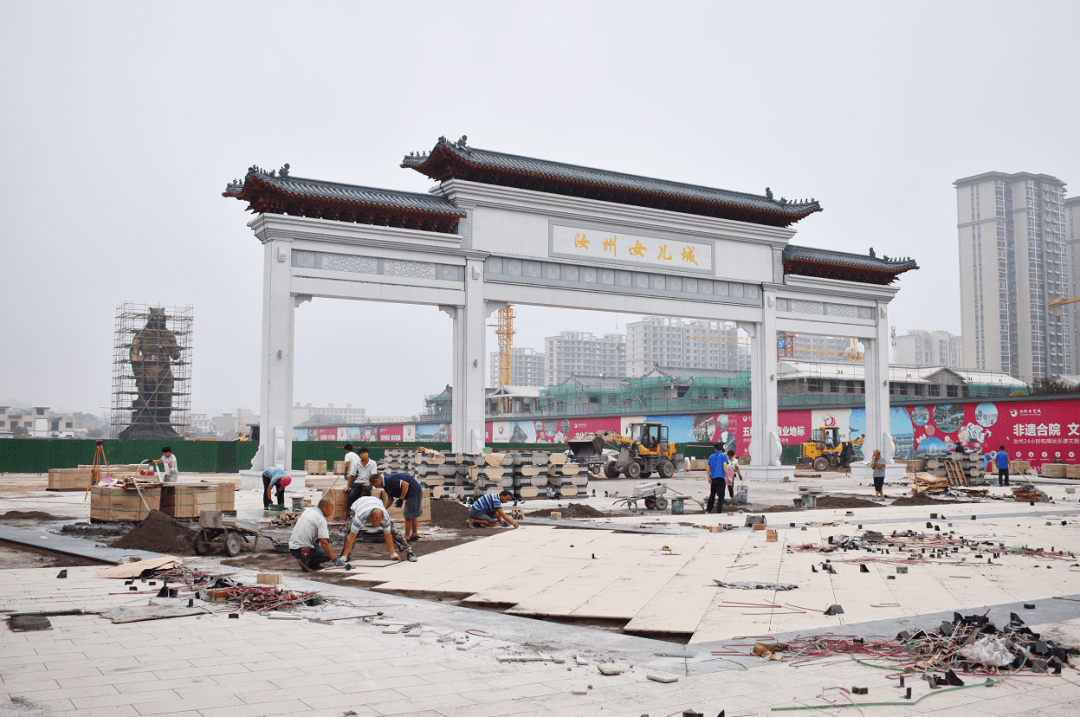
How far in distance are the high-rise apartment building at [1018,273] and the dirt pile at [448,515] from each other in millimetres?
113234

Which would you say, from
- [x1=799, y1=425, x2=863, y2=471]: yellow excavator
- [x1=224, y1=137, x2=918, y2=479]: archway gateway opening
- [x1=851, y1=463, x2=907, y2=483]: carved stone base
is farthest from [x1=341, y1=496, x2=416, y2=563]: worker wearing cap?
[x1=799, y1=425, x2=863, y2=471]: yellow excavator

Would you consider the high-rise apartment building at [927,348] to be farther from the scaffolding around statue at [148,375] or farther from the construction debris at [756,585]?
the construction debris at [756,585]

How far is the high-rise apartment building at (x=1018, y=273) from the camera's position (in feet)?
361

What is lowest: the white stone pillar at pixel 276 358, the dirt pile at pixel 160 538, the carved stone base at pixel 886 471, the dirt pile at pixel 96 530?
the carved stone base at pixel 886 471

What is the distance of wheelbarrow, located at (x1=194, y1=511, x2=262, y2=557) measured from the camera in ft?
38.3

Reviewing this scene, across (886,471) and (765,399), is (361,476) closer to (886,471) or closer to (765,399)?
(765,399)

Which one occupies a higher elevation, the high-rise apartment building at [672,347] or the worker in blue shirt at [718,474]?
the high-rise apartment building at [672,347]

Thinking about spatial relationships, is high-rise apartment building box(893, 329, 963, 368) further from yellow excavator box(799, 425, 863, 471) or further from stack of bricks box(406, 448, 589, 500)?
stack of bricks box(406, 448, 589, 500)

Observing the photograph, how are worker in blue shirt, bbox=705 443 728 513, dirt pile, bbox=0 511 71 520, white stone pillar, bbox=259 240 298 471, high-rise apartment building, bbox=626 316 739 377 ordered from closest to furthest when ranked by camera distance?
dirt pile, bbox=0 511 71 520, worker in blue shirt, bbox=705 443 728 513, white stone pillar, bbox=259 240 298 471, high-rise apartment building, bbox=626 316 739 377

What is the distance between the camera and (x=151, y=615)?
7.30 meters

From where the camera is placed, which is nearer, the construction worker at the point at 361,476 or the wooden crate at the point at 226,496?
the construction worker at the point at 361,476

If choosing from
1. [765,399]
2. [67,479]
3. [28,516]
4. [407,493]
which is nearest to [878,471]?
[765,399]

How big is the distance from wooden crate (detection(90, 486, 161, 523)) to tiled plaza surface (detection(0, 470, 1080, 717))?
4349 millimetres

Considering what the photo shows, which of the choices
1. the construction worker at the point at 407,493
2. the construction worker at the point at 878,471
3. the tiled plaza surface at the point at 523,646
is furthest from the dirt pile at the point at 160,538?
the construction worker at the point at 878,471
